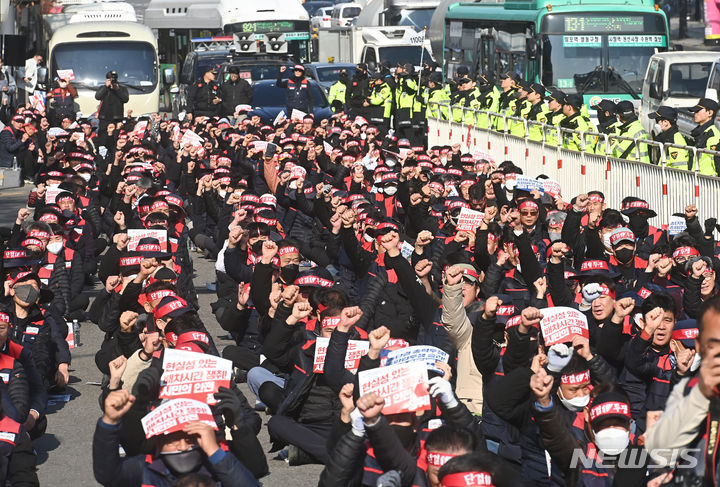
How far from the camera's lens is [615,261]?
11688mm

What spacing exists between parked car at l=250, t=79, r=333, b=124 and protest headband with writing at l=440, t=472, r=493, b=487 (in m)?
23.9

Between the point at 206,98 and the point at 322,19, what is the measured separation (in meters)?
25.0

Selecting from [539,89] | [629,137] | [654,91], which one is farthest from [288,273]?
[654,91]

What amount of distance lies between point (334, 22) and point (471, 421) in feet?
162

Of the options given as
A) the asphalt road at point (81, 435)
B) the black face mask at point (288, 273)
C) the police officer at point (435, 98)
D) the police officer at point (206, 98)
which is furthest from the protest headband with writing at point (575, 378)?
the police officer at point (206, 98)

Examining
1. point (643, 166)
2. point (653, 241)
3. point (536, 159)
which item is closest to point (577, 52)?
point (536, 159)

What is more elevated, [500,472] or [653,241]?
[500,472]

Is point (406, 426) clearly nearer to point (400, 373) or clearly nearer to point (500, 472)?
point (400, 373)

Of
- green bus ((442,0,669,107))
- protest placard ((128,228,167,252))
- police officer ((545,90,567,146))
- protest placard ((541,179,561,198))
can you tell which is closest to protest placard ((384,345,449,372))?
protest placard ((128,228,167,252))

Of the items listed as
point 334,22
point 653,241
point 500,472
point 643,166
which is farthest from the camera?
point 334,22

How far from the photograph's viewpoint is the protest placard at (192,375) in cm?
671

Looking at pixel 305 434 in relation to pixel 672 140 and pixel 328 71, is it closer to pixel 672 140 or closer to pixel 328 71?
pixel 672 140

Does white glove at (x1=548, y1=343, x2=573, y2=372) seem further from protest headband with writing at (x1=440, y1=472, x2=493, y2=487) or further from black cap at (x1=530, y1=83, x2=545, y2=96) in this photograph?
black cap at (x1=530, y1=83, x2=545, y2=96)

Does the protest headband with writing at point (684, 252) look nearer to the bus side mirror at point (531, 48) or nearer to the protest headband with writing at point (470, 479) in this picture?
the protest headband with writing at point (470, 479)
